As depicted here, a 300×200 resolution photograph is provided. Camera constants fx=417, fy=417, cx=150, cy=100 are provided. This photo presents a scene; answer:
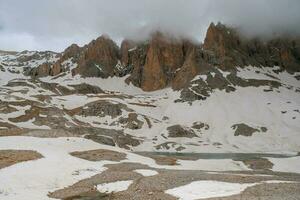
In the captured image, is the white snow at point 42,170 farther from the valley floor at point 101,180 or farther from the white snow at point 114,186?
the white snow at point 114,186

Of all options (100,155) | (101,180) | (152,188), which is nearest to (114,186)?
(101,180)

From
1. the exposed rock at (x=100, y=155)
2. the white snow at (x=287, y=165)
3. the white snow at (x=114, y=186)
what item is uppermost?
the exposed rock at (x=100, y=155)

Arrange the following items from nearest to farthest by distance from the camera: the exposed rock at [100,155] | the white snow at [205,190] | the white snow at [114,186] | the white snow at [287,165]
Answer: the white snow at [205,190], the white snow at [114,186], the exposed rock at [100,155], the white snow at [287,165]

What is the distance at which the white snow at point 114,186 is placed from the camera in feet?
129

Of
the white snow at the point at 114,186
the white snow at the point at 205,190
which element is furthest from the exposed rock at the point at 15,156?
the white snow at the point at 205,190

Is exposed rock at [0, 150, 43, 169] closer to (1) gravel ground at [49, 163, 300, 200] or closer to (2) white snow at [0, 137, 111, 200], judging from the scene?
(2) white snow at [0, 137, 111, 200]

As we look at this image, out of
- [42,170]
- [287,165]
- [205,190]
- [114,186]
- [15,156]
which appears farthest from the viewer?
[287,165]

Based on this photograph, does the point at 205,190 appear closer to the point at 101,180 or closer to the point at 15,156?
the point at 101,180

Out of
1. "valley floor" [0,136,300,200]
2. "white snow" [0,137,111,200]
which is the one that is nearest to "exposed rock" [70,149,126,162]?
"valley floor" [0,136,300,200]

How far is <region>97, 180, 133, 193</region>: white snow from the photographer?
3922 cm

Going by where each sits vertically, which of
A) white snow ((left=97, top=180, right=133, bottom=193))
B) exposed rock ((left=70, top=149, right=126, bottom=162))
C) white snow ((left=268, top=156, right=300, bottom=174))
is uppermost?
exposed rock ((left=70, top=149, right=126, bottom=162))

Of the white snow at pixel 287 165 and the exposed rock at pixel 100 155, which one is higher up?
the exposed rock at pixel 100 155

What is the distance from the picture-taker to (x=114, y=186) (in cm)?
4053

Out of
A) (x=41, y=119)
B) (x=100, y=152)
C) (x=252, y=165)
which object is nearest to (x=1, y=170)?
(x=100, y=152)
